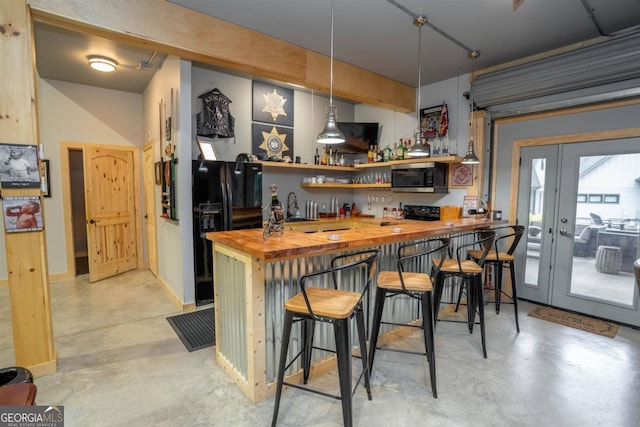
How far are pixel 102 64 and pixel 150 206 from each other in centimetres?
212

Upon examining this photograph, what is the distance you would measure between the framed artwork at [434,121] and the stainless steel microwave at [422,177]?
528mm

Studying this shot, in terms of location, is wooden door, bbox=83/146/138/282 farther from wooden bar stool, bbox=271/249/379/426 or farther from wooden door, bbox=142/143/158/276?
wooden bar stool, bbox=271/249/379/426

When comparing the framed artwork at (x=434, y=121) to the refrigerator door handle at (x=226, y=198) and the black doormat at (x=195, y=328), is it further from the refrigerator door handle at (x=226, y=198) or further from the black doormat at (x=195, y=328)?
the black doormat at (x=195, y=328)

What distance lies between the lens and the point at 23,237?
229 cm

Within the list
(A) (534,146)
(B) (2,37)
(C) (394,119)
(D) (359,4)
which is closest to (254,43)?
(D) (359,4)

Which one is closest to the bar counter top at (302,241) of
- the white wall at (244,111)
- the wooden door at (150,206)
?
the white wall at (244,111)

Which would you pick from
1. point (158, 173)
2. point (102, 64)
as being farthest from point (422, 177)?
point (102, 64)

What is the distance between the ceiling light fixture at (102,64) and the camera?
12.8 ft

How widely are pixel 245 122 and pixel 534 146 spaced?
12.8 ft

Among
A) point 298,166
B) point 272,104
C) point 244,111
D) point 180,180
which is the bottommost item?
point 180,180

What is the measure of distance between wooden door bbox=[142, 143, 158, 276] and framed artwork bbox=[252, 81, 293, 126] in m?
1.76

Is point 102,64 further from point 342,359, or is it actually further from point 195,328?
point 342,359

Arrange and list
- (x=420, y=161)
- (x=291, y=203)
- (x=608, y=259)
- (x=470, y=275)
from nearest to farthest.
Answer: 1. (x=470, y=275)
2. (x=608, y=259)
3. (x=420, y=161)
4. (x=291, y=203)

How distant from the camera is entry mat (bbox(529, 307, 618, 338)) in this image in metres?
3.24
